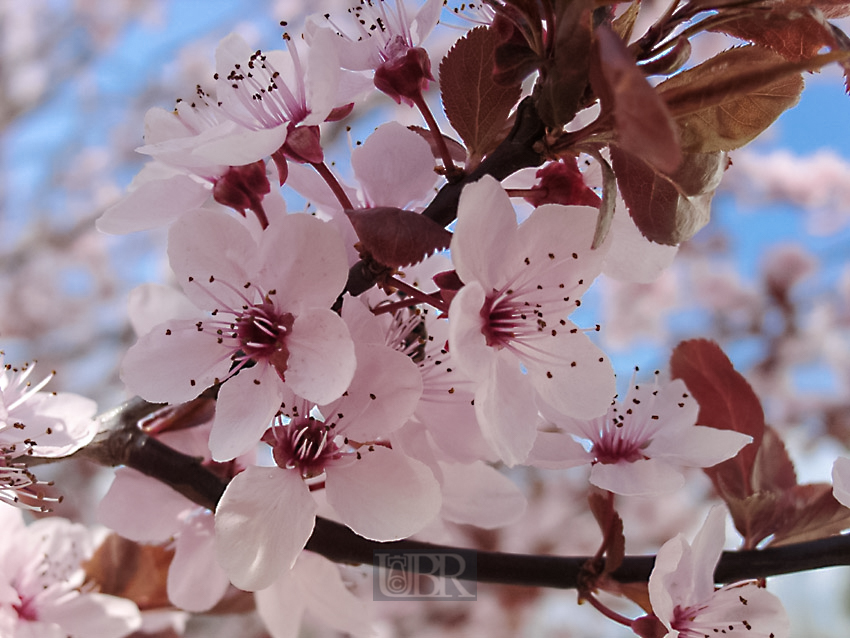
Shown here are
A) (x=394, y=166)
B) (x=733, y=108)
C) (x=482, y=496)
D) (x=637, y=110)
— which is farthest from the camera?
(x=482, y=496)

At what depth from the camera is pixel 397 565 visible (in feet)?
2.15

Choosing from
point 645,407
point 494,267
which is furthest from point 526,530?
point 494,267

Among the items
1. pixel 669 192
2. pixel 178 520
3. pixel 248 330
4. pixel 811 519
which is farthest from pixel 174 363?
pixel 811 519

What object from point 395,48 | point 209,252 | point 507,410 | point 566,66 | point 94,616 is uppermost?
point 395,48

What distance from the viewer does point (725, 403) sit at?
2.51ft

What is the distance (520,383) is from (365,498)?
0.49ft

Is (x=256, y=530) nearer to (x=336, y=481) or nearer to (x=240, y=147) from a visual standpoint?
(x=336, y=481)

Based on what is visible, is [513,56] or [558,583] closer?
[513,56]

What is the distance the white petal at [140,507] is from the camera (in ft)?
2.41

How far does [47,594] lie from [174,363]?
395mm

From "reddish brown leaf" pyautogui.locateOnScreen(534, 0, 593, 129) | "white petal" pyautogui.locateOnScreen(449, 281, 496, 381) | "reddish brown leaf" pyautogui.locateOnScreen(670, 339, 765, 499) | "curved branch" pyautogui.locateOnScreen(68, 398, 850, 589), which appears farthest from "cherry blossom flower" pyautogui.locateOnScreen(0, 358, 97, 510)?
"reddish brown leaf" pyautogui.locateOnScreen(670, 339, 765, 499)

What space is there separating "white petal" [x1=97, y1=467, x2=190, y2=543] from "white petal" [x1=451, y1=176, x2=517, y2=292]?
414 mm

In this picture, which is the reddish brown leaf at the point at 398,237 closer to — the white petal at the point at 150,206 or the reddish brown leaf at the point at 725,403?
the white petal at the point at 150,206

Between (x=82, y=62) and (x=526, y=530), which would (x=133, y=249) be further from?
(x=526, y=530)
